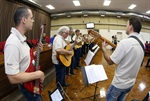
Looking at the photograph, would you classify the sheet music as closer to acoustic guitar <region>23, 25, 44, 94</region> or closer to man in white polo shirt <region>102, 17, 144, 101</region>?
man in white polo shirt <region>102, 17, 144, 101</region>

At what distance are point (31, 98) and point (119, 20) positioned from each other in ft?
43.3

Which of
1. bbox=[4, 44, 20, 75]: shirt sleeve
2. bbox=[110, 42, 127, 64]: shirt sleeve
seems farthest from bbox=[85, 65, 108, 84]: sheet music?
bbox=[4, 44, 20, 75]: shirt sleeve

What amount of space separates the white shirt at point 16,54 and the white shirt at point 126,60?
0.99 m

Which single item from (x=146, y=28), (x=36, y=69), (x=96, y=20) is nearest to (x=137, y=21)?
(x=36, y=69)

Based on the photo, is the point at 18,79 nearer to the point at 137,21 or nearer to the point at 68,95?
the point at 137,21

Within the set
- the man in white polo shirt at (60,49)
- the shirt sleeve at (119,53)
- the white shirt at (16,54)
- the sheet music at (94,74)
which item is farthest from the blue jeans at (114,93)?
the man in white polo shirt at (60,49)

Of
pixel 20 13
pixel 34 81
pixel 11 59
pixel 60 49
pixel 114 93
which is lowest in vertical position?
pixel 114 93

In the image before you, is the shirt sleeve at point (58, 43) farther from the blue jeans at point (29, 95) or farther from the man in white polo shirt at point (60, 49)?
the blue jeans at point (29, 95)

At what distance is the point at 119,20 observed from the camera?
13164 mm

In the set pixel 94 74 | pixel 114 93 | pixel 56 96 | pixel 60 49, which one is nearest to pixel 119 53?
pixel 114 93

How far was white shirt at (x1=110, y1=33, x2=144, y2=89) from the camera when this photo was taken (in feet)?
5.06

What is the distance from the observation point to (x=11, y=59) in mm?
1091

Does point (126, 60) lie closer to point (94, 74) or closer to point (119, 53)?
point (119, 53)

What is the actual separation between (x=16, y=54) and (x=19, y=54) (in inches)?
1.7
